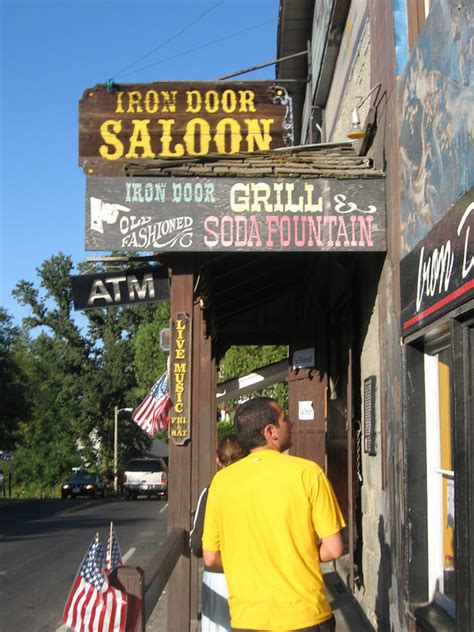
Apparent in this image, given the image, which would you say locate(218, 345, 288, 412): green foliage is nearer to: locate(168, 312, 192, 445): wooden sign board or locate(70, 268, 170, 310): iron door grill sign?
locate(70, 268, 170, 310): iron door grill sign

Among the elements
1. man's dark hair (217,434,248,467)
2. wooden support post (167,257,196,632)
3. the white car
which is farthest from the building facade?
the white car

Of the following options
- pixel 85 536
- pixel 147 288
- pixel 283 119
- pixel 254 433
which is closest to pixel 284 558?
pixel 254 433

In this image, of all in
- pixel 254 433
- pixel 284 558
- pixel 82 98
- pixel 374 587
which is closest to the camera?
pixel 284 558

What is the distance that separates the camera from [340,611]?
8047 millimetres

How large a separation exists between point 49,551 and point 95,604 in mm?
13197

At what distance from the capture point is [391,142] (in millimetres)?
6531

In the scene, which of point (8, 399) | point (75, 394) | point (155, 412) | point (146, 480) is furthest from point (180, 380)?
point (75, 394)

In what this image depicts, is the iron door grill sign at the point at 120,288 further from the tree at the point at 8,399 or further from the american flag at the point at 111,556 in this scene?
the tree at the point at 8,399

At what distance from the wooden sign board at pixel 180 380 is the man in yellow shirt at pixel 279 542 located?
367 cm

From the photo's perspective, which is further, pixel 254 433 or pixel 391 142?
pixel 391 142

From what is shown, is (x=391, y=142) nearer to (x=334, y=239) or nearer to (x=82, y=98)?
(x=334, y=239)

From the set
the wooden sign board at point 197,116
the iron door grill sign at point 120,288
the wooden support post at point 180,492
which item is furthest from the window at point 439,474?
the wooden sign board at point 197,116

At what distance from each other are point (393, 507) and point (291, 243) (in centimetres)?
202

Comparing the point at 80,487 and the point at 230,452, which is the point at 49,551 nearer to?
the point at 230,452
